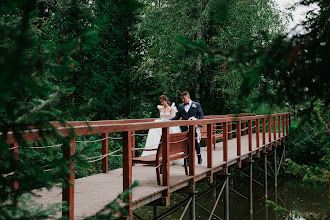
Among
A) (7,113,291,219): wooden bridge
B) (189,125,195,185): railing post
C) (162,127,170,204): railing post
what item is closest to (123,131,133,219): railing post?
(7,113,291,219): wooden bridge

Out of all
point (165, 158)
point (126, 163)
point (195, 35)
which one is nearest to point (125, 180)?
point (126, 163)

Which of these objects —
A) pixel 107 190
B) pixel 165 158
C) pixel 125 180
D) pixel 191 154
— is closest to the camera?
pixel 125 180

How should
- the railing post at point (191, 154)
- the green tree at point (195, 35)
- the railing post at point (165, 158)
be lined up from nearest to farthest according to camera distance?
1. the railing post at point (165, 158)
2. the railing post at point (191, 154)
3. the green tree at point (195, 35)

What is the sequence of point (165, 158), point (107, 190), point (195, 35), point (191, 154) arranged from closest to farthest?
point (107, 190), point (165, 158), point (191, 154), point (195, 35)

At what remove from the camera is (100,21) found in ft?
8.20

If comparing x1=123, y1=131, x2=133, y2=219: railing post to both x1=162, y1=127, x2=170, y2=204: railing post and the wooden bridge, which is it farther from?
x1=162, y1=127, x2=170, y2=204: railing post

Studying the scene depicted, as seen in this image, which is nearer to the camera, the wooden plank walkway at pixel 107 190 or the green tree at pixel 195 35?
the wooden plank walkway at pixel 107 190

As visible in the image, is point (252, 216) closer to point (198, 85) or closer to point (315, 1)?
point (198, 85)

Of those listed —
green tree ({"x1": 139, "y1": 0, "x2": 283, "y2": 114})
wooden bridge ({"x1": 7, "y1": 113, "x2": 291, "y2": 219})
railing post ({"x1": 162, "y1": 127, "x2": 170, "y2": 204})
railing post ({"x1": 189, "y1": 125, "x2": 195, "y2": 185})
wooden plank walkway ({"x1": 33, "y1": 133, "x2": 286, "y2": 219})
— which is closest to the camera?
wooden bridge ({"x1": 7, "y1": 113, "x2": 291, "y2": 219})

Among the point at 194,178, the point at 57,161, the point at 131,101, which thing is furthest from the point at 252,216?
the point at 57,161

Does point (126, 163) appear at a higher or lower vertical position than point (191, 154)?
higher

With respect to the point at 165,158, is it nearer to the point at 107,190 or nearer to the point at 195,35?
the point at 107,190

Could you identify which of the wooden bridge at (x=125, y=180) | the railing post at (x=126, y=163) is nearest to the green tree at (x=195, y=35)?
the wooden bridge at (x=125, y=180)

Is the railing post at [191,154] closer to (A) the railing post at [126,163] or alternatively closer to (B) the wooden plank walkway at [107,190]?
(B) the wooden plank walkway at [107,190]
